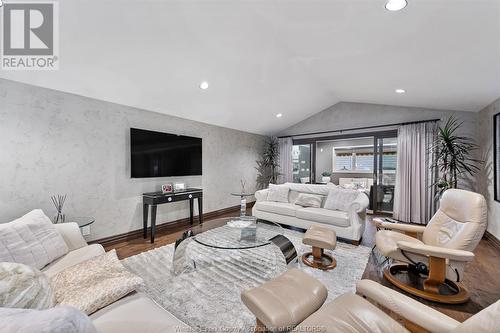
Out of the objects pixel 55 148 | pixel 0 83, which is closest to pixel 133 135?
pixel 55 148

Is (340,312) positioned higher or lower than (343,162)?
lower

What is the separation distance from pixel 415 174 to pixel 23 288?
582 centimetres

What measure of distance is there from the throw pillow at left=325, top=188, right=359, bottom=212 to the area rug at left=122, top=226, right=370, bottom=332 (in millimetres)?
672

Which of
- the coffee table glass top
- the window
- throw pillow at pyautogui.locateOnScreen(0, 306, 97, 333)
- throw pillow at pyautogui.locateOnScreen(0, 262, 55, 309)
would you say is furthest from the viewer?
the window

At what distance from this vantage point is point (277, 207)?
13.6 feet

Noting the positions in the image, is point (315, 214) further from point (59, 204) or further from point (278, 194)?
point (59, 204)

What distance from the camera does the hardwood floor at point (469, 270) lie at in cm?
187

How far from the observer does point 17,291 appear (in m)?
0.97

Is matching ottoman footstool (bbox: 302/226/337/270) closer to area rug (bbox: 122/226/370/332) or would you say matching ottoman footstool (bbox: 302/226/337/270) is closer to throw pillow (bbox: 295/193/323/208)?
area rug (bbox: 122/226/370/332)

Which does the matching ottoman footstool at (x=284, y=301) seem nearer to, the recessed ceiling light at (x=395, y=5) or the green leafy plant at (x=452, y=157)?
the recessed ceiling light at (x=395, y=5)

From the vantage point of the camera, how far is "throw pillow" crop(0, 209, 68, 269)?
Answer: 1510 mm

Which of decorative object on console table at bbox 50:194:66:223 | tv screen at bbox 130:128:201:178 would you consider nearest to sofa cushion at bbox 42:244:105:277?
decorative object on console table at bbox 50:194:66:223

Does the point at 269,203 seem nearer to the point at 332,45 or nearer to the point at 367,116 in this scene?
the point at 332,45

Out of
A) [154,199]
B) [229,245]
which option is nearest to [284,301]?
[229,245]
